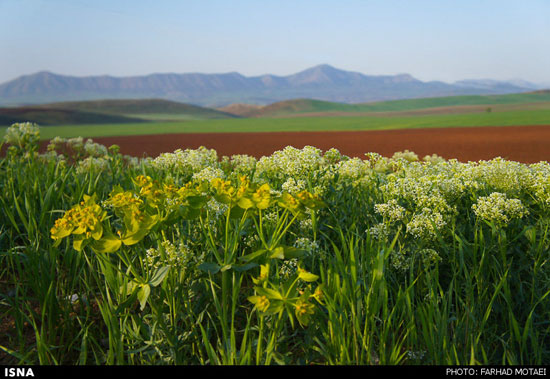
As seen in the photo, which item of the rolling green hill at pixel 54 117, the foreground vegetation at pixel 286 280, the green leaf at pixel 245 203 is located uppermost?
the rolling green hill at pixel 54 117

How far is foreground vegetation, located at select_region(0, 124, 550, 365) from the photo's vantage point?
2.67 metres

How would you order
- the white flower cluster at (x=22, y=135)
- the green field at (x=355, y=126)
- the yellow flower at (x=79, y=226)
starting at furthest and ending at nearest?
the green field at (x=355, y=126), the white flower cluster at (x=22, y=135), the yellow flower at (x=79, y=226)

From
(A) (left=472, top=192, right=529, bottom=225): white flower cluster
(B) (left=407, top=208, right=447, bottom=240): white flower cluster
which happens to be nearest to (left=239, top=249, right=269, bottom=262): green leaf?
(B) (left=407, top=208, right=447, bottom=240): white flower cluster

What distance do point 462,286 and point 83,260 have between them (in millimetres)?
3272

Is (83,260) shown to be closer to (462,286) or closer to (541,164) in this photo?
(462,286)

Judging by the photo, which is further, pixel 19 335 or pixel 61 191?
pixel 61 191

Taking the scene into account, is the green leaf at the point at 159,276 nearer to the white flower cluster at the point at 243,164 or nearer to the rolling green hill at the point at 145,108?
the white flower cluster at the point at 243,164

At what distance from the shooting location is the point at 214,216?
345 cm

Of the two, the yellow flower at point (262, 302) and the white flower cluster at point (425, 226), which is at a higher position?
the white flower cluster at point (425, 226)

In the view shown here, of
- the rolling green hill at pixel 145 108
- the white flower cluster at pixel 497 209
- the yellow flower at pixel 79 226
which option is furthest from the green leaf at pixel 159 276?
the rolling green hill at pixel 145 108

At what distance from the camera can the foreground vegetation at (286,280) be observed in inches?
105

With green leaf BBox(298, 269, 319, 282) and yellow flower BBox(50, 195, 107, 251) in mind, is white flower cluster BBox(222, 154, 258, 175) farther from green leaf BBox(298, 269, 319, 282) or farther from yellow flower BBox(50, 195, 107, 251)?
green leaf BBox(298, 269, 319, 282)

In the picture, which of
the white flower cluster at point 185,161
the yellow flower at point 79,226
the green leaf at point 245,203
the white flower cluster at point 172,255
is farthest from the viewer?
the white flower cluster at point 185,161

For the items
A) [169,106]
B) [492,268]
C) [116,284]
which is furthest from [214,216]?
[169,106]
